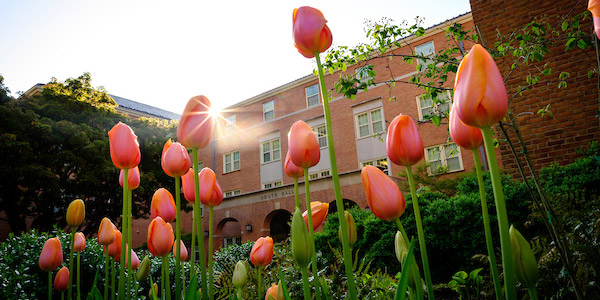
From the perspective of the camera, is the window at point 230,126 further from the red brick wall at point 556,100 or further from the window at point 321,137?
the red brick wall at point 556,100

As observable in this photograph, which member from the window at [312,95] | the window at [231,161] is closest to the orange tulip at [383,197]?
the window at [312,95]

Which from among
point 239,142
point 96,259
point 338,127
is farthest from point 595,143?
point 239,142

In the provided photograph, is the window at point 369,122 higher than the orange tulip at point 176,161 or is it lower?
higher

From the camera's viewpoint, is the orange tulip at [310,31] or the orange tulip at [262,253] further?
the orange tulip at [262,253]

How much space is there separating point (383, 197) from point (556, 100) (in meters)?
5.55

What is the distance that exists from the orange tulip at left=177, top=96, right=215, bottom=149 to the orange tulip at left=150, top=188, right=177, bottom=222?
0.47 metres

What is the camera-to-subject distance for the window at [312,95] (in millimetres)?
20938

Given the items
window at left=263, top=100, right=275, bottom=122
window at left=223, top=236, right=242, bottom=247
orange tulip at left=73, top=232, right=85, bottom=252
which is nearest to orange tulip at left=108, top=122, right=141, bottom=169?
orange tulip at left=73, top=232, right=85, bottom=252

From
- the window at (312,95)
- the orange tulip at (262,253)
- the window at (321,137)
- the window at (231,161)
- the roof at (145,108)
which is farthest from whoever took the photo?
the roof at (145,108)

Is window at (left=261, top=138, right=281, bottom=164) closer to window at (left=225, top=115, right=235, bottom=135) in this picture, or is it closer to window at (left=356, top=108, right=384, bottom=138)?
window at (left=225, top=115, right=235, bottom=135)

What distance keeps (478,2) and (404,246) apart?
6.18m

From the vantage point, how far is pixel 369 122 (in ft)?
60.2

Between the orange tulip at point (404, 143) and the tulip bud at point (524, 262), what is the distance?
317mm

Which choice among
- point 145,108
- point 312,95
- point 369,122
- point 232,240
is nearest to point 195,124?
point 369,122
